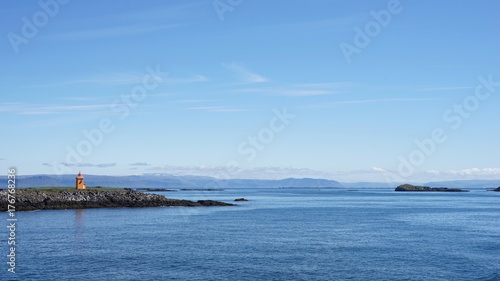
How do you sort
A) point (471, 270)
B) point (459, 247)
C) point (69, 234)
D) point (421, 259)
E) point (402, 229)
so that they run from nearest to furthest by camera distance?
1. point (471, 270)
2. point (421, 259)
3. point (459, 247)
4. point (69, 234)
5. point (402, 229)

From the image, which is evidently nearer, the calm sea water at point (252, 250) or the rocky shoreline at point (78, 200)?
the calm sea water at point (252, 250)

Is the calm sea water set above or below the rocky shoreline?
below

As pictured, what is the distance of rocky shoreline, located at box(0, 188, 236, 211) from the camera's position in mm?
99750

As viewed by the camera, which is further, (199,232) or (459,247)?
(199,232)

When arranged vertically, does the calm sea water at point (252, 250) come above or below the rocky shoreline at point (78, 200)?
below

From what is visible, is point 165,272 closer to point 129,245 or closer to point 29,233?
point 129,245

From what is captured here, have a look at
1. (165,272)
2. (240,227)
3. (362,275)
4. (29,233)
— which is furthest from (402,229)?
(29,233)

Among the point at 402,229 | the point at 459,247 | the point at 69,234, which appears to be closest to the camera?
the point at 459,247

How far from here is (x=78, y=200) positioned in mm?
107000

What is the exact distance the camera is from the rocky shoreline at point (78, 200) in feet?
327

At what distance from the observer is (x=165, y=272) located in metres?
39.6

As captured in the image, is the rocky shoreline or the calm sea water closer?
the calm sea water

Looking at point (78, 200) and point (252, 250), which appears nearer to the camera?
point (252, 250)

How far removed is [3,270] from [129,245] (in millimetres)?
15035
